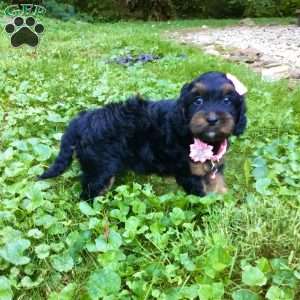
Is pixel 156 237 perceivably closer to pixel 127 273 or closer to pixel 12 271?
pixel 127 273

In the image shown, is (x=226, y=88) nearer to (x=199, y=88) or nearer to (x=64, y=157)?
(x=199, y=88)

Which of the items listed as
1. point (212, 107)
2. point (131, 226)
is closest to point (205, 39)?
point (212, 107)

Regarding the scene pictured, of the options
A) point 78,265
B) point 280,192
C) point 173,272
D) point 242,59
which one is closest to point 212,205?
point 280,192

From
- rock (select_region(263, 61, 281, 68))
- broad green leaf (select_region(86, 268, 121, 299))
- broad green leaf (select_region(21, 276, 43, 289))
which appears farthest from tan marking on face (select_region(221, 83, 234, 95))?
rock (select_region(263, 61, 281, 68))

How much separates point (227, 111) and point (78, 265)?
1.35 metres

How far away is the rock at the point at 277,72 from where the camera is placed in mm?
8086

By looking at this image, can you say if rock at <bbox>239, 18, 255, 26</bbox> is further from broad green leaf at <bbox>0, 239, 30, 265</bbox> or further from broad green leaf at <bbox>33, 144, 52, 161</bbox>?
broad green leaf at <bbox>0, 239, 30, 265</bbox>

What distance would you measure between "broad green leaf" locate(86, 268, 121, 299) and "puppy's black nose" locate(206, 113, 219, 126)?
1157 millimetres

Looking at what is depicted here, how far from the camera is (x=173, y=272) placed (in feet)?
9.89

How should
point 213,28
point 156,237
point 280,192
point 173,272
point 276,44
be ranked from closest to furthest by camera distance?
1. point 173,272
2. point 156,237
3. point 280,192
4. point 276,44
5. point 213,28

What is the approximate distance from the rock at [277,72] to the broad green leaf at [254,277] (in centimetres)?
540

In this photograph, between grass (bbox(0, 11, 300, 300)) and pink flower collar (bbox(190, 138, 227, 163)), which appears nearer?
grass (bbox(0, 11, 300, 300))

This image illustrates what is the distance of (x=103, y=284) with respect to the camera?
2.89m

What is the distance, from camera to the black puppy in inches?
153
